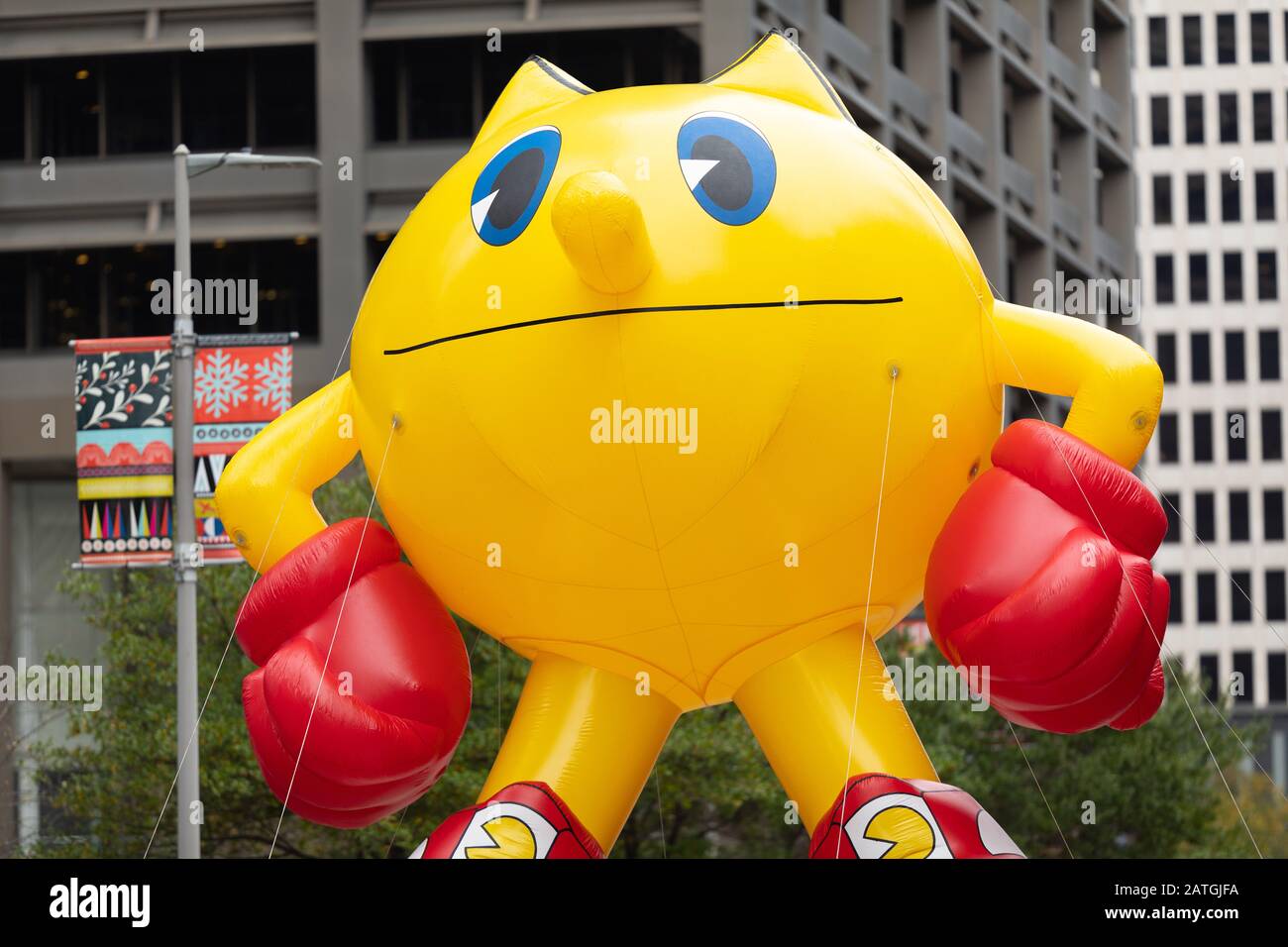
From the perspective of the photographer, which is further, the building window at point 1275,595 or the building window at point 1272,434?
the building window at point 1272,434

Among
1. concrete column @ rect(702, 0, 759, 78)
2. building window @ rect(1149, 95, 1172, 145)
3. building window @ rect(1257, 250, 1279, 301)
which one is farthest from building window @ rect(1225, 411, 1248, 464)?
concrete column @ rect(702, 0, 759, 78)

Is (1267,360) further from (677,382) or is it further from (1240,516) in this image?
(677,382)

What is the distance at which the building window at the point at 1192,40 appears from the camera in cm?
7806

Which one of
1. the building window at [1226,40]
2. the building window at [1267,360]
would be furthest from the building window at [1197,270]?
the building window at [1226,40]

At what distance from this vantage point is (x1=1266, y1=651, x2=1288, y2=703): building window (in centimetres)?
7488

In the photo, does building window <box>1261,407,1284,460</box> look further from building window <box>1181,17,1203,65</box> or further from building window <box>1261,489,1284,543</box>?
building window <box>1181,17,1203,65</box>

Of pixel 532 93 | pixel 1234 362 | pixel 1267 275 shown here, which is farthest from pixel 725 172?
pixel 1267 275

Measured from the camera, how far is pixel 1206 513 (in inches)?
2982

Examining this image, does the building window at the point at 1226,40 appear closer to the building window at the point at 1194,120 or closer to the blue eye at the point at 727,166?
the building window at the point at 1194,120

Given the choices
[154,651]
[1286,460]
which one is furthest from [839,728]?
[1286,460]

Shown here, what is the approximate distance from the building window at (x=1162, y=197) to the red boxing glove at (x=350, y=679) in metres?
72.9

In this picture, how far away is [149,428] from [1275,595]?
64661 millimetres

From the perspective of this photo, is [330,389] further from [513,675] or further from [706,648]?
[513,675]

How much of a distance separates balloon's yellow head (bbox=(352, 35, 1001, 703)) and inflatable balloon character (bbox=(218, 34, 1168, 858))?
15mm
